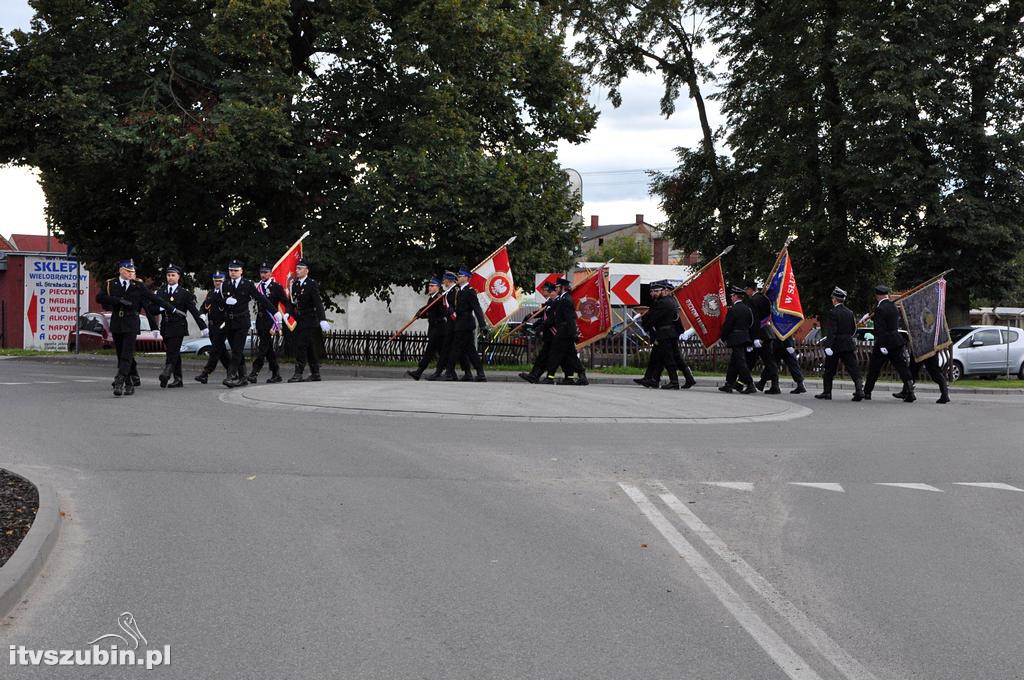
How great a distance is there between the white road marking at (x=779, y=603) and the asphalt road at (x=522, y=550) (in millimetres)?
18

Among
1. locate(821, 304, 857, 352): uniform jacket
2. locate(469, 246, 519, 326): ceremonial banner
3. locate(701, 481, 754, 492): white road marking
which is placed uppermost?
locate(469, 246, 519, 326): ceremonial banner

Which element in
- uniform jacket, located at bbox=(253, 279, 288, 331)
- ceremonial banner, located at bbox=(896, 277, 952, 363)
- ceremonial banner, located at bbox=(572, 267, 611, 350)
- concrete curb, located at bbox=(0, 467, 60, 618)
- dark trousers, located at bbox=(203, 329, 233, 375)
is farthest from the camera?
ceremonial banner, located at bbox=(572, 267, 611, 350)

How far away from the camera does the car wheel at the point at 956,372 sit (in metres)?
28.0

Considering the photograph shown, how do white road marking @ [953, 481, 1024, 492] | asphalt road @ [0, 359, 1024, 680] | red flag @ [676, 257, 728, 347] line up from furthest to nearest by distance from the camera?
red flag @ [676, 257, 728, 347] → white road marking @ [953, 481, 1024, 492] → asphalt road @ [0, 359, 1024, 680]

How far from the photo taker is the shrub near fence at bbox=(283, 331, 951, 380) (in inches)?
1085

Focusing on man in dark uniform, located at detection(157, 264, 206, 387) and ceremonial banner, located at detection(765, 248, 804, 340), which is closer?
man in dark uniform, located at detection(157, 264, 206, 387)

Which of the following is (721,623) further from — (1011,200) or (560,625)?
(1011,200)

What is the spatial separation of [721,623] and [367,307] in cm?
4289

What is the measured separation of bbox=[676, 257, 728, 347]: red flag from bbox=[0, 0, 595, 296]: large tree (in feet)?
20.3

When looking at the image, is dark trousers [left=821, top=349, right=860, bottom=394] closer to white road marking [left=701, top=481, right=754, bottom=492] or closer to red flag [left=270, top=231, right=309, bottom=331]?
red flag [left=270, top=231, right=309, bottom=331]

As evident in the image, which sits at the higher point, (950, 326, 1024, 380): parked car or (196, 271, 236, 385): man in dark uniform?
(196, 271, 236, 385): man in dark uniform

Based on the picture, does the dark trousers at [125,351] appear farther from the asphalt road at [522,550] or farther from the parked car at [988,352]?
the parked car at [988,352]

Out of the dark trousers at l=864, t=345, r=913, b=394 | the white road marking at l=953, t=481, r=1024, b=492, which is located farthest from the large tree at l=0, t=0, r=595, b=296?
the white road marking at l=953, t=481, r=1024, b=492

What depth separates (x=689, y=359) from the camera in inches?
1098
